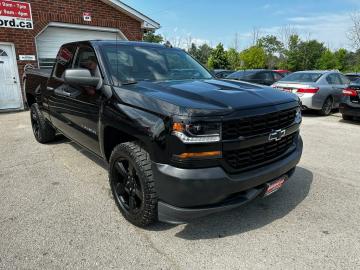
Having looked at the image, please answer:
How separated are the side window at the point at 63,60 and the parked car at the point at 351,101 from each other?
297 inches

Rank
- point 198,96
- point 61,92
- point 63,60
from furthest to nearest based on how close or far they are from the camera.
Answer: point 63,60
point 61,92
point 198,96

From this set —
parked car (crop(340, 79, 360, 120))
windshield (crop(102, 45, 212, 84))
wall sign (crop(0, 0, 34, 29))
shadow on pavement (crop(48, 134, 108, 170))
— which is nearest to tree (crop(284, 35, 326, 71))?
parked car (crop(340, 79, 360, 120))

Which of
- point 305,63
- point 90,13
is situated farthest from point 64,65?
point 305,63

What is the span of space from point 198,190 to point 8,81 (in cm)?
1066

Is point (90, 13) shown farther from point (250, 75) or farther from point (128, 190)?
point (128, 190)

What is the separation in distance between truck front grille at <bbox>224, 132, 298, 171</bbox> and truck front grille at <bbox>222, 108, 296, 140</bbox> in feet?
0.45

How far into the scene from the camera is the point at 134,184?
3074 millimetres

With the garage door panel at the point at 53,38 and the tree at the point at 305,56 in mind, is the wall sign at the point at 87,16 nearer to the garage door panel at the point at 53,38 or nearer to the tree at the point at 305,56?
the garage door panel at the point at 53,38

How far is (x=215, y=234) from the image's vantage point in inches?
121

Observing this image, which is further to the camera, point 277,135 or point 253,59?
point 253,59

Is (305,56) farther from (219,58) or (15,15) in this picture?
(15,15)

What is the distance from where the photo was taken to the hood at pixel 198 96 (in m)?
2.59

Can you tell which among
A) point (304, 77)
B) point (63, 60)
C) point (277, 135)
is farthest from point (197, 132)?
point (304, 77)

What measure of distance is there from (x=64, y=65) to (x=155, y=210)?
117 inches
